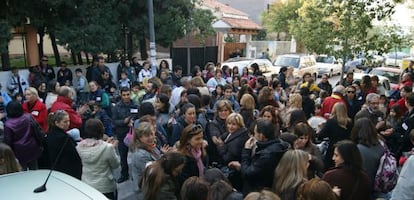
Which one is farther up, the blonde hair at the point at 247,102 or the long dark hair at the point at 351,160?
the blonde hair at the point at 247,102

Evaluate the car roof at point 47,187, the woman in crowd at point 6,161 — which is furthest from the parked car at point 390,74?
the car roof at point 47,187

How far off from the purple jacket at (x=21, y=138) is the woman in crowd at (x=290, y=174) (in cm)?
353

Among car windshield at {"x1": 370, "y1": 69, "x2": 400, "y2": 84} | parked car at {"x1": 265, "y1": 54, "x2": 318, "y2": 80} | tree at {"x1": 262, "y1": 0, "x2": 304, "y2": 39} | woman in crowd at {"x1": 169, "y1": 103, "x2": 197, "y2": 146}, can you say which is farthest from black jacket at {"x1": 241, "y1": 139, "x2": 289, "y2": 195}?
tree at {"x1": 262, "y1": 0, "x2": 304, "y2": 39}

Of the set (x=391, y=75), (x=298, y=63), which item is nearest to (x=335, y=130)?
(x=391, y=75)

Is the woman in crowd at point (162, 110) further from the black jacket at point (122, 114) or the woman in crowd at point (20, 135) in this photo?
the woman in crowd at point (20, 135)

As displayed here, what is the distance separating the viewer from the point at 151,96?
25.1 feet

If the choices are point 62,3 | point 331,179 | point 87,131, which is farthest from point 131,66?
point 331,179

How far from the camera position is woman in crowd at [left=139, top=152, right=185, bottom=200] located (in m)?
3.41

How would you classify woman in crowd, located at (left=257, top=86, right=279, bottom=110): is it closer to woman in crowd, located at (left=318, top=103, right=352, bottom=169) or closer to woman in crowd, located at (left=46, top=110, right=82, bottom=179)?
woman in crowd, located at (left=318, top=103, right=352, bottom=169)

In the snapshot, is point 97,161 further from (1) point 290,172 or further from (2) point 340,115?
(2) point 340,115

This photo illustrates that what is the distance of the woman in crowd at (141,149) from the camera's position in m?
4.18

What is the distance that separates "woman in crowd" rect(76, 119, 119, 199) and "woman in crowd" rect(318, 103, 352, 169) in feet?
9.56

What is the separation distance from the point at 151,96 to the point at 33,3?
8436 mm

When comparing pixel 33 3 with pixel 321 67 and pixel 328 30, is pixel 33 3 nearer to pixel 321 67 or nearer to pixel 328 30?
pixel 328 30
